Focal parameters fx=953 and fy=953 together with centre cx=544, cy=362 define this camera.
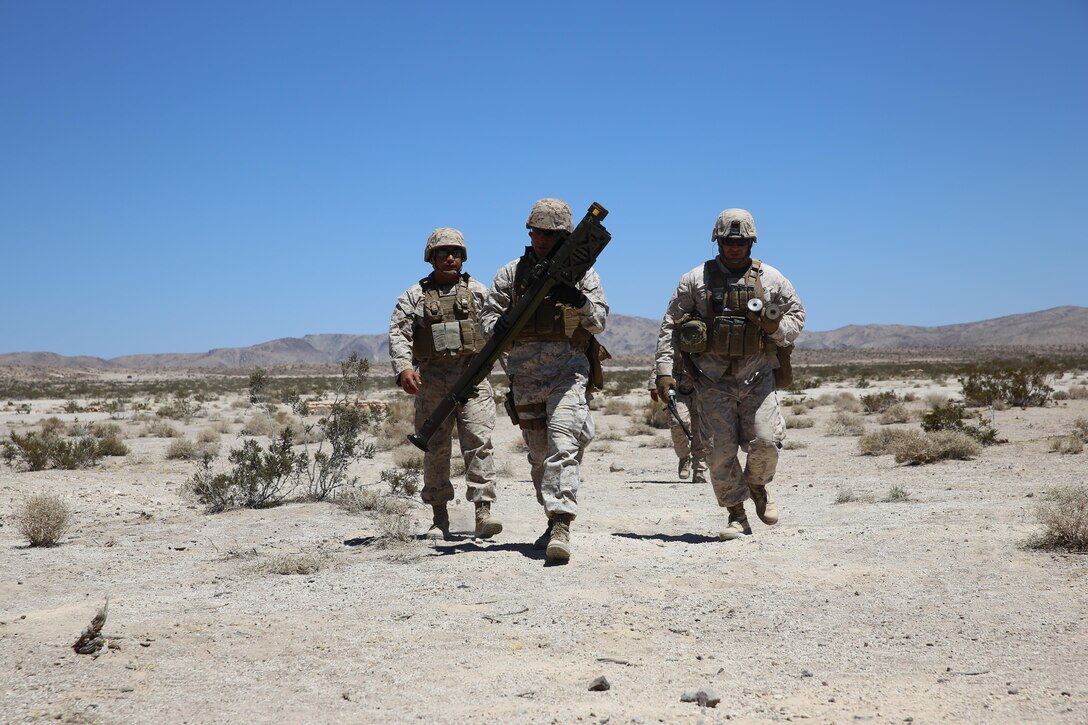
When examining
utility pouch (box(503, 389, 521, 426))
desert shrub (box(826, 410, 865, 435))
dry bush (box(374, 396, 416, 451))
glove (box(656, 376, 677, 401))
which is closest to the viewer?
utility pouch (box(503, 389, 521, 426))

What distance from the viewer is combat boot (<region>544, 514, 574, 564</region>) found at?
19.0ft

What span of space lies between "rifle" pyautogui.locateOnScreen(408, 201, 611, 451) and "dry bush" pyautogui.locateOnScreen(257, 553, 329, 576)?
1021 mm

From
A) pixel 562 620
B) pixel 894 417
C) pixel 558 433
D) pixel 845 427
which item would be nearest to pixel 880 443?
pixel 845 427

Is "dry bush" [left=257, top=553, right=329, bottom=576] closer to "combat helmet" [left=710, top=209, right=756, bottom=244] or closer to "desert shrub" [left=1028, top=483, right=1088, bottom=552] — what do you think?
"combat helmet" [left=710, top=209, right=756, bottom=244]

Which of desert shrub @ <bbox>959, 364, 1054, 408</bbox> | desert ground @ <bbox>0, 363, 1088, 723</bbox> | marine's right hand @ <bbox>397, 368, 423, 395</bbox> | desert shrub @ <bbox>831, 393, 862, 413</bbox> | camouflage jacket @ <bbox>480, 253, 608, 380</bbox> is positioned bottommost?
desert ground @ <bbox>0, 363, 1088, 723</bbox>

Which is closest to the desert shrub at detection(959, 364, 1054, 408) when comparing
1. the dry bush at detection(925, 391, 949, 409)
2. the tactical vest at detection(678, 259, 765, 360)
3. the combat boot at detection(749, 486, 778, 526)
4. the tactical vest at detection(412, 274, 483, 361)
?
the dry bush at detection(925, 391, 949, 409)

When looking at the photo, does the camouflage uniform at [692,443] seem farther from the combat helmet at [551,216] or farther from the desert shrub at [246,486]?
the combat helmet at [551,216]

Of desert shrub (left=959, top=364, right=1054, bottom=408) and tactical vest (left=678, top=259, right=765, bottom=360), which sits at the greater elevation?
tactical vest (left=678, top=259, right=765, bottom=360)

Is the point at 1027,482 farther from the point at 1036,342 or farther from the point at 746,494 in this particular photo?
the point at 1036,342

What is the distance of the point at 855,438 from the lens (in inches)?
637

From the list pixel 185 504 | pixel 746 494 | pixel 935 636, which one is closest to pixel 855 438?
pixel 746 494

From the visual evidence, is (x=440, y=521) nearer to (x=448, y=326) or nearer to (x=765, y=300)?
(x=448, y=326)

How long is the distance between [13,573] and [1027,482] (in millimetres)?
8706

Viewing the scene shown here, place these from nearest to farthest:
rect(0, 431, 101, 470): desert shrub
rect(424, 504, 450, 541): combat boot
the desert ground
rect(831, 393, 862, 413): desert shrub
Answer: the desert ground, rect(424, 504, 450, 541): combat boot, rect(0, 431, 101, 470): desert shrub, rect(831, 393, 862, 413): desert shrub
